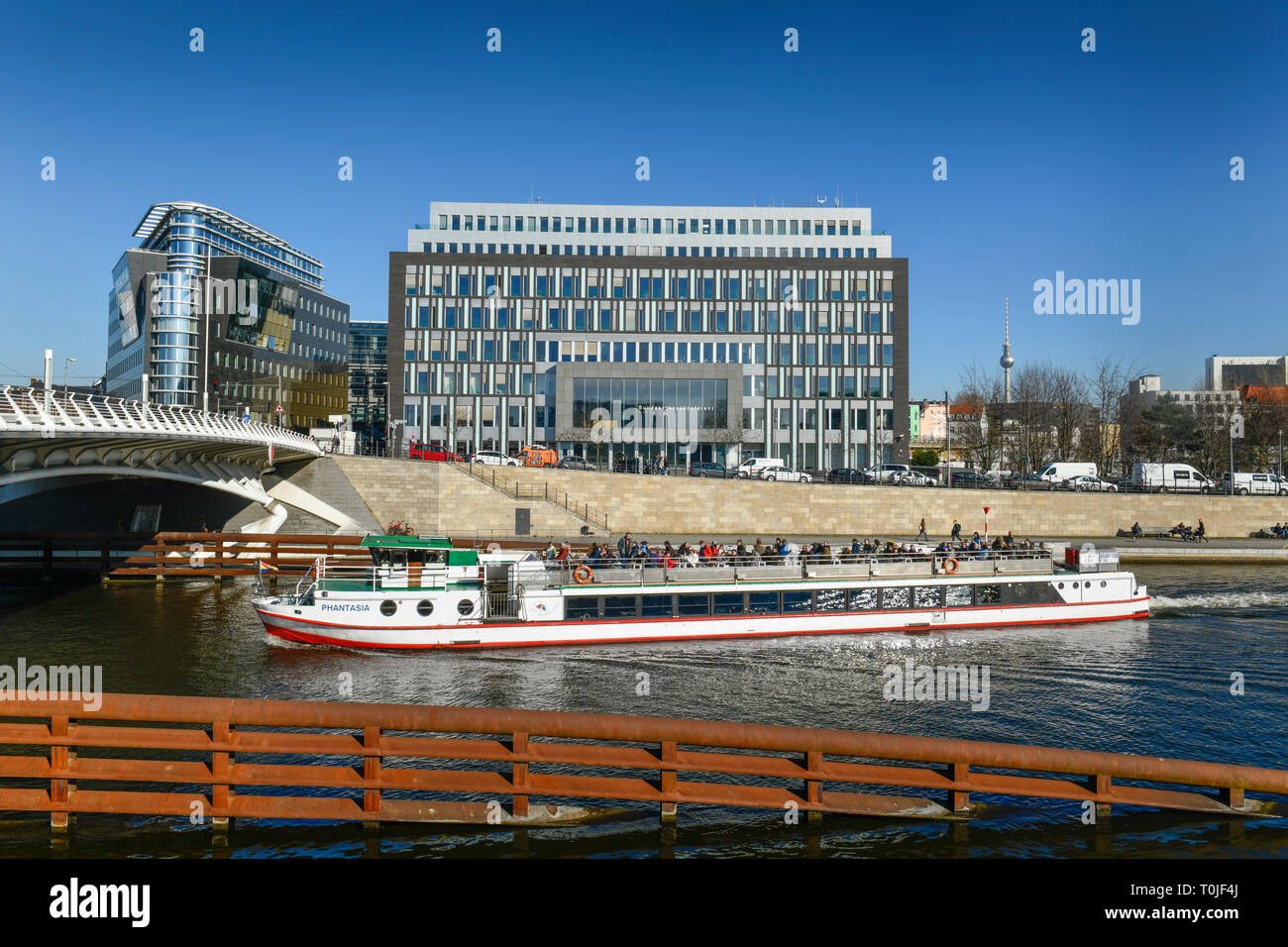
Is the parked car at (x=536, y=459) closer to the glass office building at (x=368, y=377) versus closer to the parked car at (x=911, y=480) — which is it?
the parked car at (x=911, y=480)

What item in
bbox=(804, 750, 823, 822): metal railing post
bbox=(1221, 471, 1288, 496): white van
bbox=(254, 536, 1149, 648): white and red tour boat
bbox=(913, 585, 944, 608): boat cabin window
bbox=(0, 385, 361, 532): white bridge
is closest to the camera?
bbox=(804, 750, 823, 822): metal railing post

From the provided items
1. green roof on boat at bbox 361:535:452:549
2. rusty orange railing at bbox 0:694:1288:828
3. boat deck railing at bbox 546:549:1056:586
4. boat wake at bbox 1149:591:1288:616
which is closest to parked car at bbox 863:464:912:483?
boat wake at bbox 1149:591:1288:616

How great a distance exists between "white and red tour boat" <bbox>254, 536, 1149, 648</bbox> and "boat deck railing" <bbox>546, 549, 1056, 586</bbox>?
2.0 inches

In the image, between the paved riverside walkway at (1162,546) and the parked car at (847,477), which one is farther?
the parked car at (847,477)

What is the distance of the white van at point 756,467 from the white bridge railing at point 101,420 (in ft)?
107

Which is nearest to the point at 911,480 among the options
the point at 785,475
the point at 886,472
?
the point at 886,472

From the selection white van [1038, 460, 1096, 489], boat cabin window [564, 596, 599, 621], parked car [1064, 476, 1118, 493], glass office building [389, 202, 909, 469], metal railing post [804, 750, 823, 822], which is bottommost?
boat cabin window [564, 596, 599, 621]

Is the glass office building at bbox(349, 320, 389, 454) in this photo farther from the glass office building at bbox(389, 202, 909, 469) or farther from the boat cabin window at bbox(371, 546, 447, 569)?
the boat cabin window at bbox(371, 546, 447, 569)

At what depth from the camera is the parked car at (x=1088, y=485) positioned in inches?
2478

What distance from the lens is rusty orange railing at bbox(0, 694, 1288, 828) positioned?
9320 mm

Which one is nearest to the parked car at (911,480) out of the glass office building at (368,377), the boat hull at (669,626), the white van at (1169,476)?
the white van at (1169,476)

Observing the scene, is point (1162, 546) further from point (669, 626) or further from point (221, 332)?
point (221, 332)
